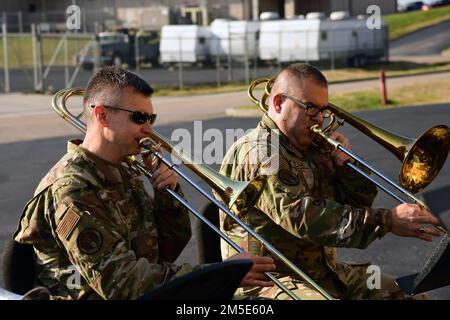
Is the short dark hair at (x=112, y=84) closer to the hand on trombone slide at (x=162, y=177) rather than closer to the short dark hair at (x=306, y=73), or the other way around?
the hand on trombone slide at (x=162, y=177)

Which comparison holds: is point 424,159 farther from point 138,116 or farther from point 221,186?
point 138,116

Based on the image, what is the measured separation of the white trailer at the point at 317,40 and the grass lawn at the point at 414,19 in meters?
18.3

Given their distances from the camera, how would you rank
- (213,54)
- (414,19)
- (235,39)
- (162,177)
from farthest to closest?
(414,19) < (213,54) < (235,39) < (162,177)

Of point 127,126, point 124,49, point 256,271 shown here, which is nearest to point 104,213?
point 127,126

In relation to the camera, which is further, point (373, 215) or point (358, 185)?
point (358, 185)

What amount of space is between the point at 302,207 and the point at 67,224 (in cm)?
112

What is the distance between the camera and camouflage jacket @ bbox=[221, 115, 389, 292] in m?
4.17

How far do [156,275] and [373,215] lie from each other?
1.09 metres

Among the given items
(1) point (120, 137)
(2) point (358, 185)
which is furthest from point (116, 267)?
(2) point (358, 185)

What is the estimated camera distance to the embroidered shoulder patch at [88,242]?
3553 millimetres

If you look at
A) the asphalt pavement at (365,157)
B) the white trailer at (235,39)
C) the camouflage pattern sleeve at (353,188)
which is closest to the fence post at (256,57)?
the white trailer at (235,39)

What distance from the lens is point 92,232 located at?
141 inches

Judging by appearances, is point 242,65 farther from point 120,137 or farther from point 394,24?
point 120,137

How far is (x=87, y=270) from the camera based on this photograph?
11.6 ft
